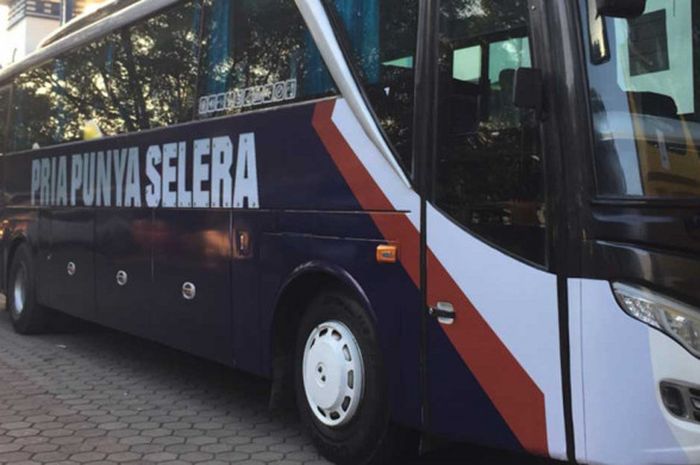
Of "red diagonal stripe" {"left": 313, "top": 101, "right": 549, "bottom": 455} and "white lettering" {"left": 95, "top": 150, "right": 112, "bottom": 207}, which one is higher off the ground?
"white lettering" {"left": 95, "top": 150, "right": 112, "bottom": 207}

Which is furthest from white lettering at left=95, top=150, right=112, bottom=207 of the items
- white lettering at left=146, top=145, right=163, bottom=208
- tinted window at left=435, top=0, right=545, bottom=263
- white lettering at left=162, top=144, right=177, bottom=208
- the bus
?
tinted window at left=435, top=0, right=545, bottom=263

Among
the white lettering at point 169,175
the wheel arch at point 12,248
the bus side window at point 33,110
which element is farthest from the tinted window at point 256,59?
the wheel arch at point 12,248

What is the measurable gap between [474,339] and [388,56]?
5.06ft

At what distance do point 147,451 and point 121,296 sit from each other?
7.54 ft

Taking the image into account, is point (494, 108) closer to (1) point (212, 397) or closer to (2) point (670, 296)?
(2) point (670, 296)

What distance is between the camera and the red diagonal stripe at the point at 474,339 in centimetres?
323

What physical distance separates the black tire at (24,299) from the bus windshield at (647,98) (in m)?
7.27

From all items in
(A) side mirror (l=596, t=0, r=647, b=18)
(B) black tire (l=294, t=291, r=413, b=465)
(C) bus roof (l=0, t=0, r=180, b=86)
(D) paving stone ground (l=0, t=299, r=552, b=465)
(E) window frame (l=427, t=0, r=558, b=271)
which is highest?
(C) bus roof (l=0, t=0, r=180, b=86)

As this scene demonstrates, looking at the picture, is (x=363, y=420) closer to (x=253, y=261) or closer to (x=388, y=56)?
(x=253, y=261)

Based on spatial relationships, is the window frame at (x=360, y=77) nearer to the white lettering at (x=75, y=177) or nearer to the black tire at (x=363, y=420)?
the black tire at (x=363, y=420)

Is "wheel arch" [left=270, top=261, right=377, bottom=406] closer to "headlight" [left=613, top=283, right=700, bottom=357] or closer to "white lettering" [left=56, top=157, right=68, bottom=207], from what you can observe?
"headlight" [left=613, top=283, right=700, bottom=357]

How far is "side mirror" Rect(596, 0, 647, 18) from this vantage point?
9.40ft

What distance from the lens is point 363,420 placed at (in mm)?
4016

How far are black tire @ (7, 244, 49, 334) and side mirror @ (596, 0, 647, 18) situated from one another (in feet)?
24.3
